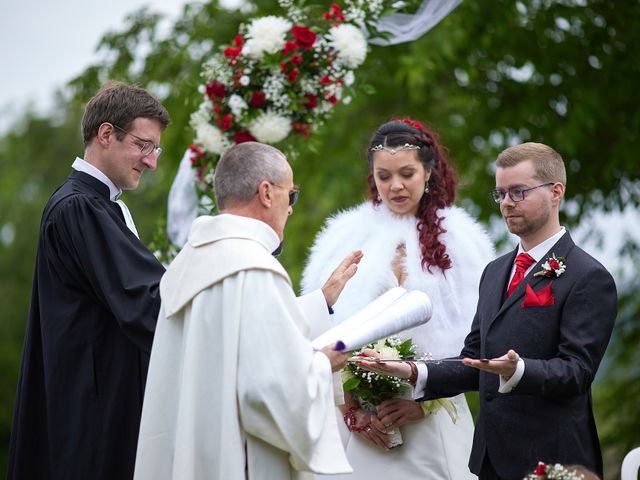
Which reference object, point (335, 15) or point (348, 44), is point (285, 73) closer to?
point (348, 44)

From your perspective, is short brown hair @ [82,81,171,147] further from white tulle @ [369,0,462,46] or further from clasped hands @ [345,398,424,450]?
white tulle @ [369,0,462,46]

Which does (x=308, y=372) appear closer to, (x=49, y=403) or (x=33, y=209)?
(x=49, y=403)

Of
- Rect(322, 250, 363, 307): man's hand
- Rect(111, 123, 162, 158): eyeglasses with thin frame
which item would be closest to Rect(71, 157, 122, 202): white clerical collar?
Rect(111, 123, 162, 158): eyeglasses with thin frame

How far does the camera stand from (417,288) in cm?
521

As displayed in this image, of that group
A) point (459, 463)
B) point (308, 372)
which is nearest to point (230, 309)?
point (308, 372)

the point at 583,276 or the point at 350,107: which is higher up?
the point at 350,107

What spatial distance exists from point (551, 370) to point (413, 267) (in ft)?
5.00

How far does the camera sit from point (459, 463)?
5039 mm

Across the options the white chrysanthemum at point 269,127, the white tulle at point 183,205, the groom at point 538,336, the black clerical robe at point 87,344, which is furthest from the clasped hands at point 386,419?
the white tulle at point 183,205

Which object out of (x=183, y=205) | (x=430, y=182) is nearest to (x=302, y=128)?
(x=183, y=205)

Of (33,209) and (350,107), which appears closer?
(350,107)

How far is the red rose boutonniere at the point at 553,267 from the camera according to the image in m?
4.15

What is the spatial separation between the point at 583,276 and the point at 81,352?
243 centimetres

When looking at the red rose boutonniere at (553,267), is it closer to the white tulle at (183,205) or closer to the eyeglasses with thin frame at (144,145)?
the eyeglasses with thin frame at (144,145)
